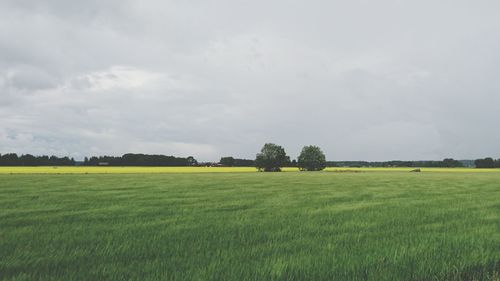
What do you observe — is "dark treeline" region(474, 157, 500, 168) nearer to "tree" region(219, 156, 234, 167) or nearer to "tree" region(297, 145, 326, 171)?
"tree" region(297, 145, 326, 171)

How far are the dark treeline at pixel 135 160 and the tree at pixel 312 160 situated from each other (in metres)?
46.6

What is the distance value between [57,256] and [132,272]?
1.94 meters

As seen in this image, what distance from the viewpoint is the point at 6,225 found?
407 inches

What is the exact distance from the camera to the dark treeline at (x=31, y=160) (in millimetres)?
123213

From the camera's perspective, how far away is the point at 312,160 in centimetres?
12250

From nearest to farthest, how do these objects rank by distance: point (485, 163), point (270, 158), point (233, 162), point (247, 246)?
Answer: 1. point (247, 246)
2. point (270, 158)
3. point (485, 163)
4. point (233, 162)

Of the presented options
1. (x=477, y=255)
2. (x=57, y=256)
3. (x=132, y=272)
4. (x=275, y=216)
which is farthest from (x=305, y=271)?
(x=275, y=216)

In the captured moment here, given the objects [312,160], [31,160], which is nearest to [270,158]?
[312,160]

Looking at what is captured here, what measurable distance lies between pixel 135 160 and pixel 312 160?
66.7 m

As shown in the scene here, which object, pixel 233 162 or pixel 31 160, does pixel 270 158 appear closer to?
pixel 233 162

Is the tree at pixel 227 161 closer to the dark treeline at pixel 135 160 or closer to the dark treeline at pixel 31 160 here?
the dark treeline at pixel 135 160

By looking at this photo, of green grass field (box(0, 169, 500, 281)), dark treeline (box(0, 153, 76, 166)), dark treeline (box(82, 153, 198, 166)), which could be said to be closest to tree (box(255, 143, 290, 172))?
dark treeline (box(82, 153, 198, 166))

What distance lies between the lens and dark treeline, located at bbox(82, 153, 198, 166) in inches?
5486

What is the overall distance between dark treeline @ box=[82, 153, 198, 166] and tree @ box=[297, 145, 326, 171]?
46631 millimetres
